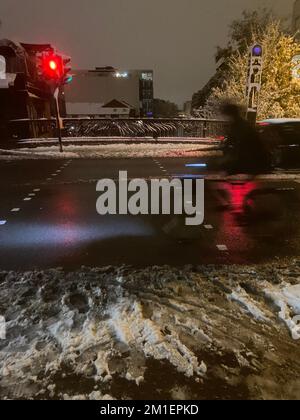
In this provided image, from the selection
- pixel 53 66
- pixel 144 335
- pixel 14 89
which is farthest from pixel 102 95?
pixel 144 335

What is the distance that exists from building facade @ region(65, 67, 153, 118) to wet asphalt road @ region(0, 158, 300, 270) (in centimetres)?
6026

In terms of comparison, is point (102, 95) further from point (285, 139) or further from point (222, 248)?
point (222, 248)

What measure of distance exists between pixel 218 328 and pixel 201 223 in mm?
3537

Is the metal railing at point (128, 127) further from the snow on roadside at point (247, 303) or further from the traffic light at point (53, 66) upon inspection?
the snow on roadside at point (247, 303)

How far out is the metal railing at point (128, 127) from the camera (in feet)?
90.6

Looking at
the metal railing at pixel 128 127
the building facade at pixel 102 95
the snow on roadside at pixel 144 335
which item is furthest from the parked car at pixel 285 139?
the building facade at pixel 102 95

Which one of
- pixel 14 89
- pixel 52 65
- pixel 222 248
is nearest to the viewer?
pixel 222 248

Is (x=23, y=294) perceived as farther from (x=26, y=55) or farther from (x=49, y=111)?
(x=49, y=111)

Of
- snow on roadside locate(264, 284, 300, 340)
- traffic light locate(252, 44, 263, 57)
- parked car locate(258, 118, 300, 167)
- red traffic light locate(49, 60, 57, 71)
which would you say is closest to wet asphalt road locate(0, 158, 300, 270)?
parked car locate(258, 118, 300, 167)

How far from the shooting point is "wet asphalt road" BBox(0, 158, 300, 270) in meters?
5.45

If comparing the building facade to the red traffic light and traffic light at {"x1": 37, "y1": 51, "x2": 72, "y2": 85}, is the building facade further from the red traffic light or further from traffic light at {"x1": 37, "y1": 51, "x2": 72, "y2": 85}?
the red traffic light

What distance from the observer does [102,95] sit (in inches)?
2886

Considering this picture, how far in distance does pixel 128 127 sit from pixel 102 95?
48.4 m
